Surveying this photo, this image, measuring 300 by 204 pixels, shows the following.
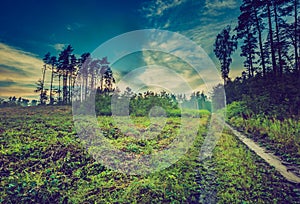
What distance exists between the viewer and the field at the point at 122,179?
4.45m

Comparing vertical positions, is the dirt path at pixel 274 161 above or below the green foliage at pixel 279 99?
below

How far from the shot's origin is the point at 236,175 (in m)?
5.73

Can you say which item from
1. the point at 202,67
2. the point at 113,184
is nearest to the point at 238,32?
the point at 202,67

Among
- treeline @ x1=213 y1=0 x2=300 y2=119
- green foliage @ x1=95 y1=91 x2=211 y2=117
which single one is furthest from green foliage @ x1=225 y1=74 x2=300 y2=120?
green foliage @ x1=95 y1=91 x2=211 y2=117

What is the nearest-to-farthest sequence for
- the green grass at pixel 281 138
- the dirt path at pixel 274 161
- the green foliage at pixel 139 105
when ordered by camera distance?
the dirt path at pixel 274 161 → the green grass at pixel 281 138 → the green foliage at pixel 139 105

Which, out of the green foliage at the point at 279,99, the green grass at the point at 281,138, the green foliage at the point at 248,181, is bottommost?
the green foliage at the point at 248,181

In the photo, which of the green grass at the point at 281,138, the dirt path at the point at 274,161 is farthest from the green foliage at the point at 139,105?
the dirt path at the point at 274,161

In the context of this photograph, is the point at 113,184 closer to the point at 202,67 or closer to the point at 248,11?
the point at 202,67

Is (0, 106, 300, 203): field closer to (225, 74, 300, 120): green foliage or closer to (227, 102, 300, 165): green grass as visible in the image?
(227, 102, 300, 165): green grass

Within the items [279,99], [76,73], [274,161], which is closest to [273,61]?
[279,99]

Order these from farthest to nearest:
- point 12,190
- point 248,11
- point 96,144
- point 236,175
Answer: point 248,11, point 96,144, point 236,175, point 12,190

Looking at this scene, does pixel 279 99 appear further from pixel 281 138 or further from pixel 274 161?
pixel 274 161

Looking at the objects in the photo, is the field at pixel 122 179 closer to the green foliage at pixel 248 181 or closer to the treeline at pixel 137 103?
the green foliage at pixel 248 181

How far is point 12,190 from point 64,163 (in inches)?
59.5
